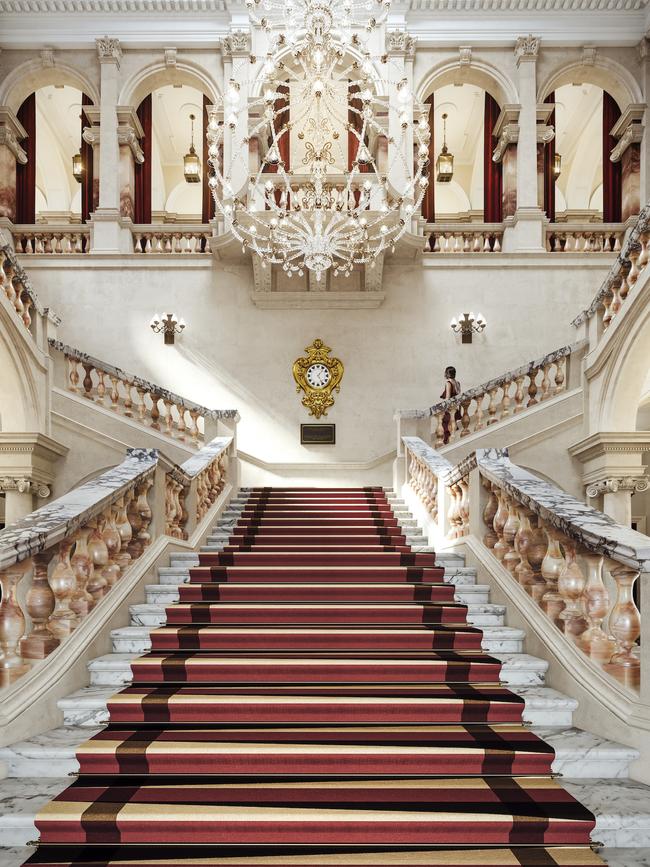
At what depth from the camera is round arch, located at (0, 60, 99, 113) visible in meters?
13.4

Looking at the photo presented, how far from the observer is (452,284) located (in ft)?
42.3

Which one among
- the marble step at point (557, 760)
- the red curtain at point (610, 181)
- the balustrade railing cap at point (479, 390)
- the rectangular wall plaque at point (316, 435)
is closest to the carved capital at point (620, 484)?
the balustrade railing cap at point (479, 390)

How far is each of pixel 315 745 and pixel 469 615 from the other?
5.99 ft

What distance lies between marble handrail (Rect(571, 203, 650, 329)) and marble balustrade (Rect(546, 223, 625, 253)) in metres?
3.61

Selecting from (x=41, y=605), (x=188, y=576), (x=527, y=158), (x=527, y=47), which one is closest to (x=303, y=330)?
(x=527, y=158)

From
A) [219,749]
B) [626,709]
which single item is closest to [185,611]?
[219,749]

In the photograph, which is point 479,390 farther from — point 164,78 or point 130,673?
point 164,78

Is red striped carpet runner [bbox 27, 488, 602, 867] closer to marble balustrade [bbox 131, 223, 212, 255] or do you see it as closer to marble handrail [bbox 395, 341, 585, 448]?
marble handrail [bbox 395, 341, 585, 448]

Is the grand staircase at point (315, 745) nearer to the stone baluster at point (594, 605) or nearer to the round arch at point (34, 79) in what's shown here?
the stone baluster at point (594, 605)

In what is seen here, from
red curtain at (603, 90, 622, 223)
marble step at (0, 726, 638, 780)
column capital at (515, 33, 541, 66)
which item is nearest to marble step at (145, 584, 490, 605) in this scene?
marble step at (0, 726, 638, 780)

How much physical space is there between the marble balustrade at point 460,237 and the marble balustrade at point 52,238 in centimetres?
533

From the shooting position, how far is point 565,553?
434 cm

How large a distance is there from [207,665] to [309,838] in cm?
140

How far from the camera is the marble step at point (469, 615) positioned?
5125mm
